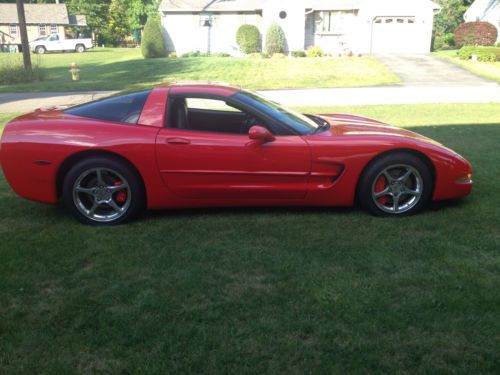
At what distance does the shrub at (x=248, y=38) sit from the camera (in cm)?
3453

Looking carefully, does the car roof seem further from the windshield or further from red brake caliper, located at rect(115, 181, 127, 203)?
red brake caliper, located at rect(115, 181, 127, 203)

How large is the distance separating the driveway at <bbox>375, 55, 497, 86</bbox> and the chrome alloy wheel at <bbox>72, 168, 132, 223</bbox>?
17475 millimetres

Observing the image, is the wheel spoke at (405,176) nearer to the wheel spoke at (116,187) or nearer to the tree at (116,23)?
the wheel spoke at (116,187)

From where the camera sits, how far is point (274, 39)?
108 feet

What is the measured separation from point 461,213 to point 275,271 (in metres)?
2.25

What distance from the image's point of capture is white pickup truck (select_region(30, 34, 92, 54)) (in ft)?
156

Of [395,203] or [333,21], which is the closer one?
[395,203]

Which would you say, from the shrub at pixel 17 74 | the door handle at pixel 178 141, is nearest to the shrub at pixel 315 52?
the shrub at pixel 17 74

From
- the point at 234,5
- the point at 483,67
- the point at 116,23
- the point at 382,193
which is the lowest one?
the point at 382,193

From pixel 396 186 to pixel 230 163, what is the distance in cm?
160

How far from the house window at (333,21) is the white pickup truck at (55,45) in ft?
82.5

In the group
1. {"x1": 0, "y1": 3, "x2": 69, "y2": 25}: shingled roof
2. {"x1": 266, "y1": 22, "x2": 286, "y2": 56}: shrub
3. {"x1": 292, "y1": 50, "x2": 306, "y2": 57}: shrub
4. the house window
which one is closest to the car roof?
{"x1": 292, "y1": 50, "x2": 306, "y2": 57}: shrub

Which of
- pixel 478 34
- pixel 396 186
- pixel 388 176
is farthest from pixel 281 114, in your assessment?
pixel 478 34

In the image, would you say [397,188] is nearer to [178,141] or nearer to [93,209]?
[178,141]
